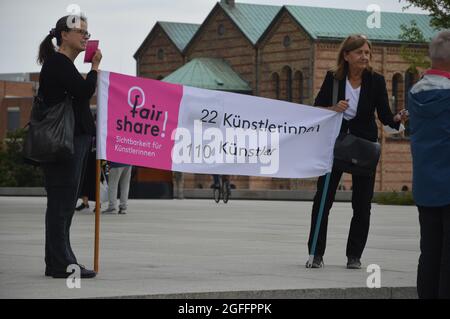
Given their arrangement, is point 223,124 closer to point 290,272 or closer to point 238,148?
point 238,148

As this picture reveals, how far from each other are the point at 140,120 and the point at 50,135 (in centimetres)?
93

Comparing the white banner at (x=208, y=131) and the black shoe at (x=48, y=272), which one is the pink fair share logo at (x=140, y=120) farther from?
the black shoe at (x=48, y=272)

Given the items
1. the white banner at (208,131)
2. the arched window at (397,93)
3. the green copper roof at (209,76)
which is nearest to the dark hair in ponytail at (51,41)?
the white banner at (208,131)

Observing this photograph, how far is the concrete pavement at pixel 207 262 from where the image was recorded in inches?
365

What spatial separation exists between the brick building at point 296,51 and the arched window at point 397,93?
7cm

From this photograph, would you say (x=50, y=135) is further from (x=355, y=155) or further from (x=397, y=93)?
(x=397, y=93)

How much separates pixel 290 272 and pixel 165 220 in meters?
11.7

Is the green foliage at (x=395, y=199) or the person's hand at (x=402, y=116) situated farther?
the green foliage at (x=395, y=199)

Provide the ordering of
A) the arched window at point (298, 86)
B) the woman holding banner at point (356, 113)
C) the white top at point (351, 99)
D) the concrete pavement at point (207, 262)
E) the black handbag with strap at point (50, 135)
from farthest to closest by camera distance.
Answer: the arched window at point (298, 86) < the white top at point (351, 99) < the woman holding banner at point (356, 113) < the black handbag with strap at point (50, 135) < the concrete pavement at point (207, 262)

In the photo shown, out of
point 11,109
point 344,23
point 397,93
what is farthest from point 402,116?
point 11,109

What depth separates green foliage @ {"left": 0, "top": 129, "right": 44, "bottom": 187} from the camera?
77062mm

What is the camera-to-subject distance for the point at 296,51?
268 feet
